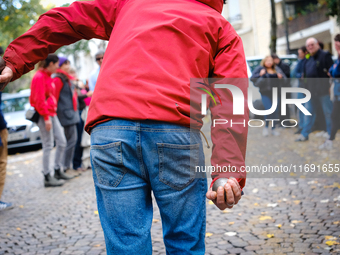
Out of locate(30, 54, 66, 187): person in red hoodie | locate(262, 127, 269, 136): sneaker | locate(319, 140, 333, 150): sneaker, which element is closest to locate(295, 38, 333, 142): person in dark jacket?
locate(319, 140, 333, 150): sneaker

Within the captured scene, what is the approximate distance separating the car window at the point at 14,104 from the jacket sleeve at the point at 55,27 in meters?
11.6

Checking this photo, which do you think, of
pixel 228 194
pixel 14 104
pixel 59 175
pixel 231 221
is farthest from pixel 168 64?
pixel 14 104

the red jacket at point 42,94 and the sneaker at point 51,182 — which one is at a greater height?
the red jacket at point 42,94

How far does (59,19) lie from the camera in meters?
2.00

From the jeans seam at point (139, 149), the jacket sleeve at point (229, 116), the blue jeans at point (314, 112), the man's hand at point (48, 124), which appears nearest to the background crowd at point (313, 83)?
the blue jeans at point (314, 112)

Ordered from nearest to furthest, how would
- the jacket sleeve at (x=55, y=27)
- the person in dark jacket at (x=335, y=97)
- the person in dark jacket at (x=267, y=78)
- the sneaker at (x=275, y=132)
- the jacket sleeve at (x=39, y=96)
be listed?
the jacket sleeve at (x=55, y=27) → the jacket sleeve at (x=39, y=96) → the person in dark jacket at (x=335, y=97) → the person in dark jacket at (x=267, y=78) → the sneaker at (x=275, y=132)

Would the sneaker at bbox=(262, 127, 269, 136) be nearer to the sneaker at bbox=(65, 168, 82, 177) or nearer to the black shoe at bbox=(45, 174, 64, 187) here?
the sneaker at bbox=(65, 168, 82, 177)

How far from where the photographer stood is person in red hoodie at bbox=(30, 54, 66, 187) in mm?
6297

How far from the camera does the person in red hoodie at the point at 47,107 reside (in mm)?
6297

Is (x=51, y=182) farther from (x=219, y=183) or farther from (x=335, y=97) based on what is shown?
(x=219, y=183)

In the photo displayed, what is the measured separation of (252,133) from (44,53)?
9248mm

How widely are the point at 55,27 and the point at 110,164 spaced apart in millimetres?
789

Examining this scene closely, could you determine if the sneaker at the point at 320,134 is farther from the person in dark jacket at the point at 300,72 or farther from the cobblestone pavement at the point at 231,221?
the cobblestone pavement at the point at 231,221

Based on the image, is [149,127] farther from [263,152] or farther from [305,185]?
[263,152]
